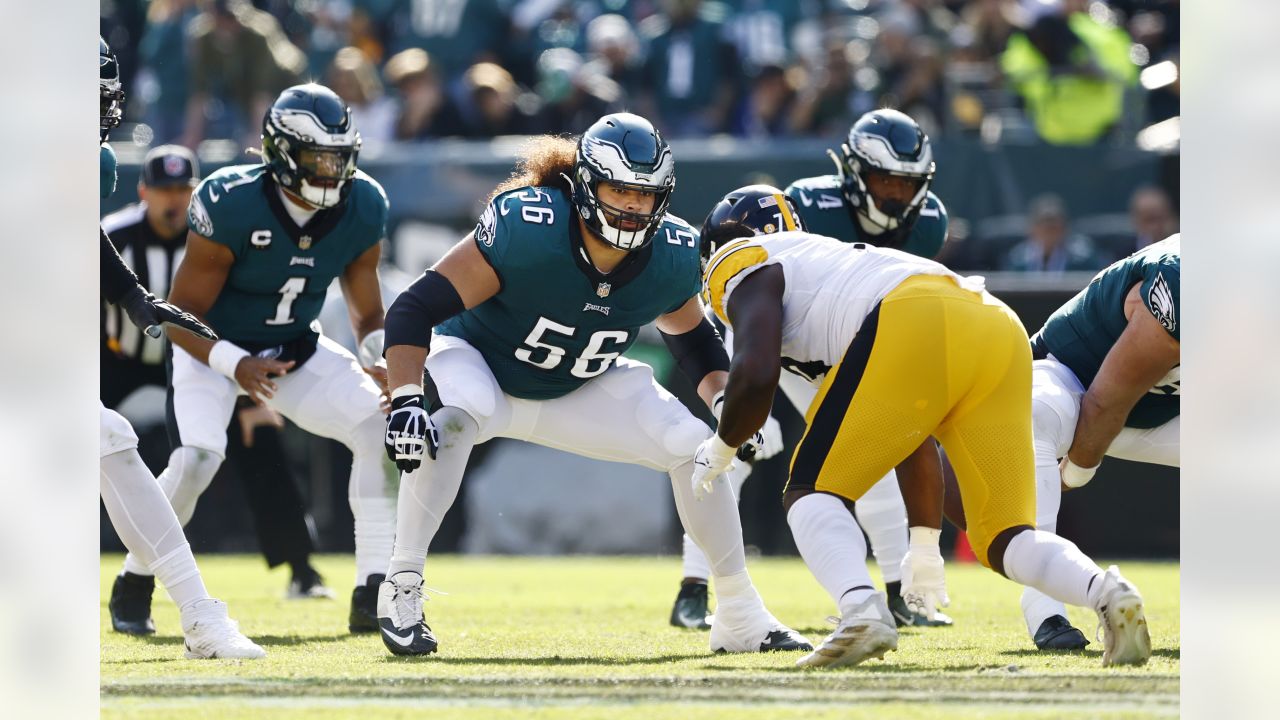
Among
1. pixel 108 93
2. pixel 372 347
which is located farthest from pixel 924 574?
pixel 108 93

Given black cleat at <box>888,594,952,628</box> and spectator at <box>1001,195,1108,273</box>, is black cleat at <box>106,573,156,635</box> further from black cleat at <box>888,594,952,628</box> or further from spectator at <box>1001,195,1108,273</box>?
spectator at <box>1001,195,1108,273</box>

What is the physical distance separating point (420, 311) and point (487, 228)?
1.08ft

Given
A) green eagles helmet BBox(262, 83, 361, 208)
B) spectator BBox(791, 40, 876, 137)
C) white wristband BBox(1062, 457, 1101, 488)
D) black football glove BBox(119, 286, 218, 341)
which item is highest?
spectator BBox(791, 40, 876, 137)

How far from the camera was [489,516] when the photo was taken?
1045cm

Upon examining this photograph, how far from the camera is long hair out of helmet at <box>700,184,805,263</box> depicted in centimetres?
488

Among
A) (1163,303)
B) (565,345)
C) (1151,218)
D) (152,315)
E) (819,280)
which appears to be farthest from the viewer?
(1151,218)

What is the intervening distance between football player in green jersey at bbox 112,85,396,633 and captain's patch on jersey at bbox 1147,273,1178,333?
2626 millimetres

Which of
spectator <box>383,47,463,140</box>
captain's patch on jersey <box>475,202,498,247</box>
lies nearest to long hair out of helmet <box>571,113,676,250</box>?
captain's patch on jersey <box>475,202,498,247</box>

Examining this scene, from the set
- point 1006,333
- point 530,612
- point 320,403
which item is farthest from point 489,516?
point 1006,333

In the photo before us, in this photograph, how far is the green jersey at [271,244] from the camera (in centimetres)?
600

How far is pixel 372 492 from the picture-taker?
19.7 feet

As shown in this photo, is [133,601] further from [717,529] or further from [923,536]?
[923,536]
